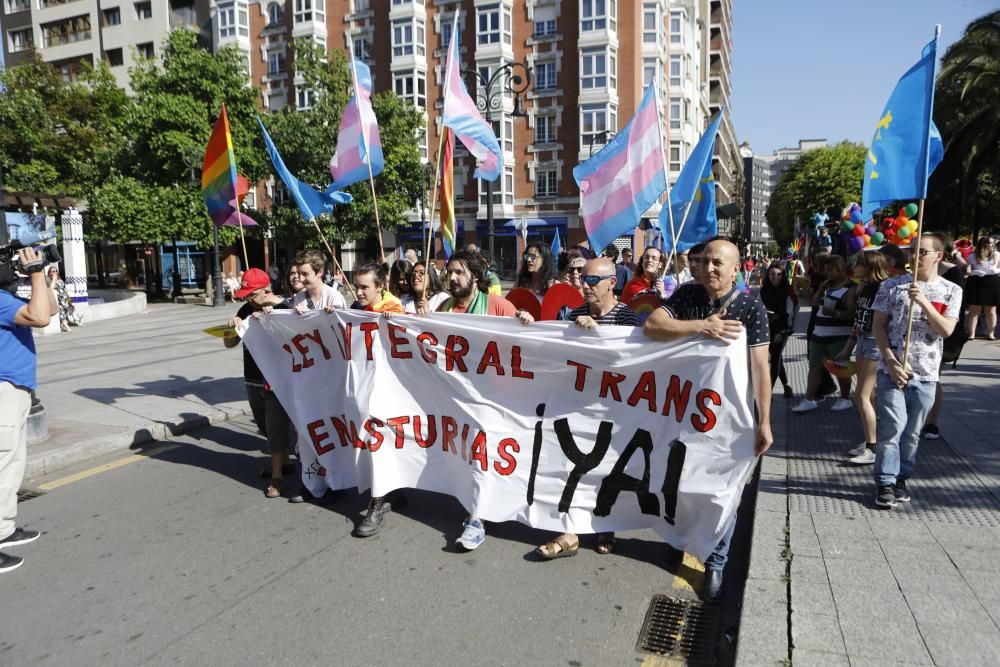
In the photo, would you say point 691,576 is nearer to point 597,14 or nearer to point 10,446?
point 10,446

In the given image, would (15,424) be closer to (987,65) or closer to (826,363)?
(826,363)

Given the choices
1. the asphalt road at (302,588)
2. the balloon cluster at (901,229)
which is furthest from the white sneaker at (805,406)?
the asphalt road at (302,588)

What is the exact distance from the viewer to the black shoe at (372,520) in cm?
437

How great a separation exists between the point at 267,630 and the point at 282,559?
806 mm

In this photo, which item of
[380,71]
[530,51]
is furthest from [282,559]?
[380,71]

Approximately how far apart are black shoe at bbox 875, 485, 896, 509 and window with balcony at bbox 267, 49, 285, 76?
1936 inches

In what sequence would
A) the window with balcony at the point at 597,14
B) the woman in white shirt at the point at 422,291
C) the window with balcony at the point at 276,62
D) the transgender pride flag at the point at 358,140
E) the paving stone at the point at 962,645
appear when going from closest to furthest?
the paving stone at the point at 962,645 < the woman in white shirt at the point at 422,291 < the transgender pride flag at the point at 358,140 < the window with balcony at the point at 597,14 < the window with balcony at the point at 276,62

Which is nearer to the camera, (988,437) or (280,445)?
(280,445)

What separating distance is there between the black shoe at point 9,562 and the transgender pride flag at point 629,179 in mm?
4289

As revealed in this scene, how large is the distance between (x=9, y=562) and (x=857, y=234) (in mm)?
10279

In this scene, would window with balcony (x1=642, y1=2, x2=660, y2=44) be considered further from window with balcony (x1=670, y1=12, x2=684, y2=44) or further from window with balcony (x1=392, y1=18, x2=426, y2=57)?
window with balcony (x1=392, y1=18, x2=426, y2=57)

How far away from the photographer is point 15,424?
4129mm

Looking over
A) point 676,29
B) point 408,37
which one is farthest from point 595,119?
point 408,37

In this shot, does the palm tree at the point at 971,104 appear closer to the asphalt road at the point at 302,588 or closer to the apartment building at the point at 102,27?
the asphalt road at the point at 302,588
